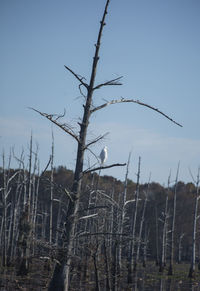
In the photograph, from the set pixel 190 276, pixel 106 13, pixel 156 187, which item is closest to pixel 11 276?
pixel 190 276

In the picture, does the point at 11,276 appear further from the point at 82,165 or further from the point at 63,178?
the point at 63,178

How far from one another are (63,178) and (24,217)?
25.9 meters

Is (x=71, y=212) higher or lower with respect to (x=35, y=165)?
lower

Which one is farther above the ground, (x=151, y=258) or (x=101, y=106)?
(x=101, y=106)

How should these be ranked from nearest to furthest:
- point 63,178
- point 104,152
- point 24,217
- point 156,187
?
point 104,152, point 24,217, point 63,178, point 156,187

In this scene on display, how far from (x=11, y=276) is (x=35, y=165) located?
7924 millimetres

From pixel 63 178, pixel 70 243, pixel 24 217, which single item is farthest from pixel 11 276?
pixel 63 178

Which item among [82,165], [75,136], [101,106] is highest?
[101,106]

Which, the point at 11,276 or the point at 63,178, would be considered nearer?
the point at 11,276

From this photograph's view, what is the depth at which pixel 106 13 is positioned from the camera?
588 cm

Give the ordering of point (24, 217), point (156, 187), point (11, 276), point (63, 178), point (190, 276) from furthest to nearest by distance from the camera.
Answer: point (156, 187) → point (63, 178) → point (190, 276) → point (24, 217) → point (11, 276)

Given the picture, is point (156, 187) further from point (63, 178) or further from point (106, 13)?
point (106, 13)

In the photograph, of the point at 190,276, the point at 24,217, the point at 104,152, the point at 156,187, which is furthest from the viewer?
the point at 156,187

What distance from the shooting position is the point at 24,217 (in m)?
19.8
